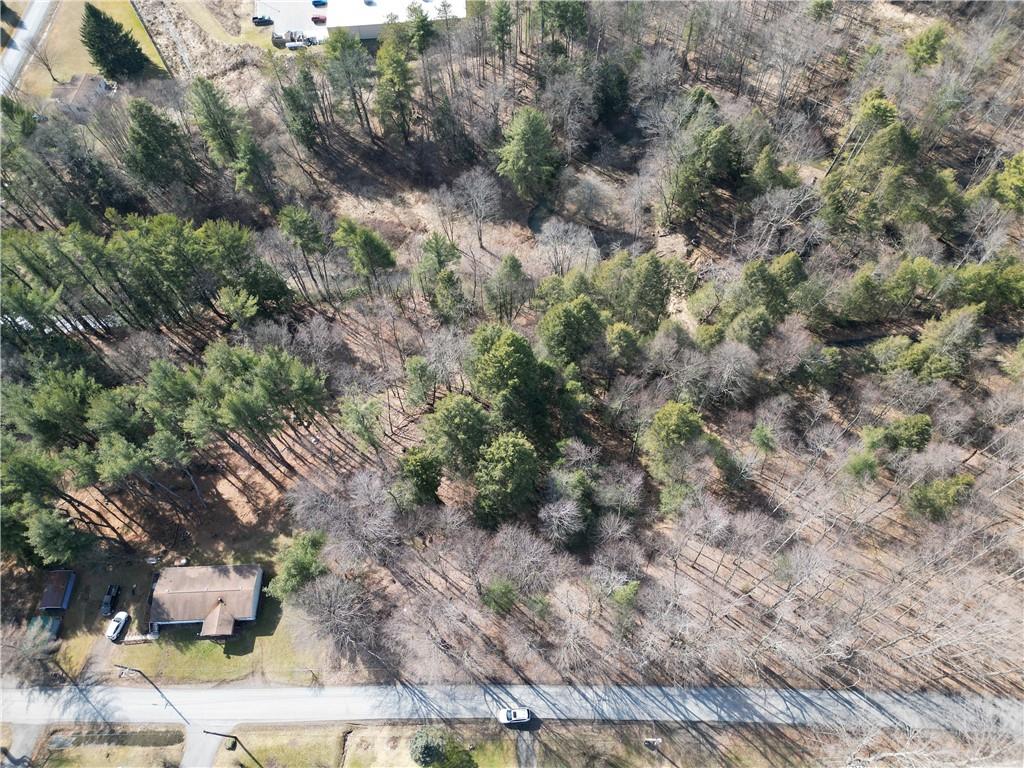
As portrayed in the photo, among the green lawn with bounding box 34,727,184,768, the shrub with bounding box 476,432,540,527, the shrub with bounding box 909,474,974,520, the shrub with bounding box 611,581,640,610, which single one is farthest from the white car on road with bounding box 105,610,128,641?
the shrub with bounding box 909,474,974,520

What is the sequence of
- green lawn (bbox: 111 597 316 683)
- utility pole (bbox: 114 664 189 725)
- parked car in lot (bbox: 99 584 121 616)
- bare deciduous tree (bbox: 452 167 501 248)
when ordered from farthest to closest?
bare deciduous tree (bbox: 452 167 501 248)
parked car in lot (bbox: 99 584 121 616)
green lawn (bbox: 111 597 316 683)
utility pole (bbox: 114 664 189 725)

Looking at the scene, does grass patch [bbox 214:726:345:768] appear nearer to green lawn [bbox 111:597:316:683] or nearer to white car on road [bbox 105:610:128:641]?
green lawn [bbox 111:597:316:683]

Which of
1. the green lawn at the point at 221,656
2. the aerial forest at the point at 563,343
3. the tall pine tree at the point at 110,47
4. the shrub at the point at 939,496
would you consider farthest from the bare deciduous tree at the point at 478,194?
the shrub at the point at 939,496

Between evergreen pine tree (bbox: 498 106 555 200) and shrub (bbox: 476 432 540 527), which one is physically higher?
evergreen pine tree (bbox: 498 106 555 200)

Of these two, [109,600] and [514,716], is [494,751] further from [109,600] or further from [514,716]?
[109,600]

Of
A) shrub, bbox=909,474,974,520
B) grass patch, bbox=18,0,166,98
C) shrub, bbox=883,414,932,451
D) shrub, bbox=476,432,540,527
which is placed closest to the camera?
shrub, bbox=476,432,540,527

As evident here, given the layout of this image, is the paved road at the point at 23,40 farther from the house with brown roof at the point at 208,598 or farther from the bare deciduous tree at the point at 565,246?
the house with brown roof at the point at 208,598

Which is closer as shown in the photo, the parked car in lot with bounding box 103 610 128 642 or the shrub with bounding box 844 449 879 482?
the parked car in lot with bounding box 103 610 128 642
